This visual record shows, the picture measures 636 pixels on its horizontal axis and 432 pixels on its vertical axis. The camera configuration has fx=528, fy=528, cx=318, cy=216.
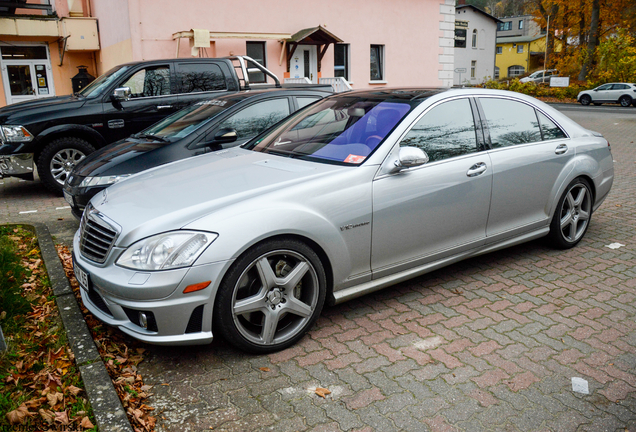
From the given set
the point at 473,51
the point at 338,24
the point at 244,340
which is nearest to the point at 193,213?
the point at 244,340

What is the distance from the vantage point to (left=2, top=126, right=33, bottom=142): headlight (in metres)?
7.46

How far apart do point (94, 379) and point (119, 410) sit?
0.37 metres

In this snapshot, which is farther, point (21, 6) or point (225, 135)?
point (21, 6)

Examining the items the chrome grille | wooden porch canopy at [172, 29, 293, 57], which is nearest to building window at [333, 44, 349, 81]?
wooden porch canopy at [172, 29, 293, 57]

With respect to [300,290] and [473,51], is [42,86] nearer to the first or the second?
[300,290]

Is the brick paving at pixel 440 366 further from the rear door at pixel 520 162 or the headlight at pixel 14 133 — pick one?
the headlight at pixel 14 133

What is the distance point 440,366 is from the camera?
10.6 ft

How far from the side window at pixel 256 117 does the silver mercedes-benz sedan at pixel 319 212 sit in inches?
60.6

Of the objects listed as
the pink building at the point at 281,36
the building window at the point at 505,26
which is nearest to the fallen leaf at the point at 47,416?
the pink building at the point at 281,36

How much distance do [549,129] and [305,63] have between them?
15014 millimetres

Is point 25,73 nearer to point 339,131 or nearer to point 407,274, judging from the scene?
point 339,131

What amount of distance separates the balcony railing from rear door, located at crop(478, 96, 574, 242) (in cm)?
1669

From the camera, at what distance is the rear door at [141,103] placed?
805 centimetres

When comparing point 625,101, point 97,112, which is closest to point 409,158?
point 97,112
